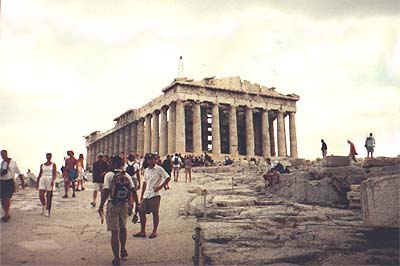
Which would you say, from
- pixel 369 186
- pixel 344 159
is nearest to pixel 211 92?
pixel 344 159

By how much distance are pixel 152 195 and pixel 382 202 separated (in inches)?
157

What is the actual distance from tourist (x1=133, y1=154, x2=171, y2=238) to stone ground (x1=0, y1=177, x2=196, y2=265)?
27cm

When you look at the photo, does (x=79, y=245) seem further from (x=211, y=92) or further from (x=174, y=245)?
(x=211, y=92)

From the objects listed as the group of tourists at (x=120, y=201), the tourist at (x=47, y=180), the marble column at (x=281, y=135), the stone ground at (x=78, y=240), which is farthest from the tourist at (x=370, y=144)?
the marble column at (x=281, y=135)

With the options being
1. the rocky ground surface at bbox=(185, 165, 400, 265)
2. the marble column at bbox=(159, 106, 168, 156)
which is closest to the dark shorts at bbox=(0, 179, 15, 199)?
the rocky ground surface at bbox=(185, 165, 400, 265)

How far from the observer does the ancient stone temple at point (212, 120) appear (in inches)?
1506

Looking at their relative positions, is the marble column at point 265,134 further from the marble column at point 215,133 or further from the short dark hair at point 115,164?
the short dark hair at point 115,164

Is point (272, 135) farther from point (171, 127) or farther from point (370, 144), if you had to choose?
point (370, 144)

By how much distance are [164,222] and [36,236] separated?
2.70 metres

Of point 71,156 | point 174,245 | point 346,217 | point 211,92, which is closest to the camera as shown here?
point 174,245

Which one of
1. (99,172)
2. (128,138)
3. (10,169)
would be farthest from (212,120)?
(10,169)

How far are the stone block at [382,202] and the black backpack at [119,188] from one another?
3.80 m

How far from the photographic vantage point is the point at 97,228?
880 centimetres

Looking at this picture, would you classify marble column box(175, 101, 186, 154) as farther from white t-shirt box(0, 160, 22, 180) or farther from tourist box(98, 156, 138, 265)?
tourist box(98, 156, 138, 265)
